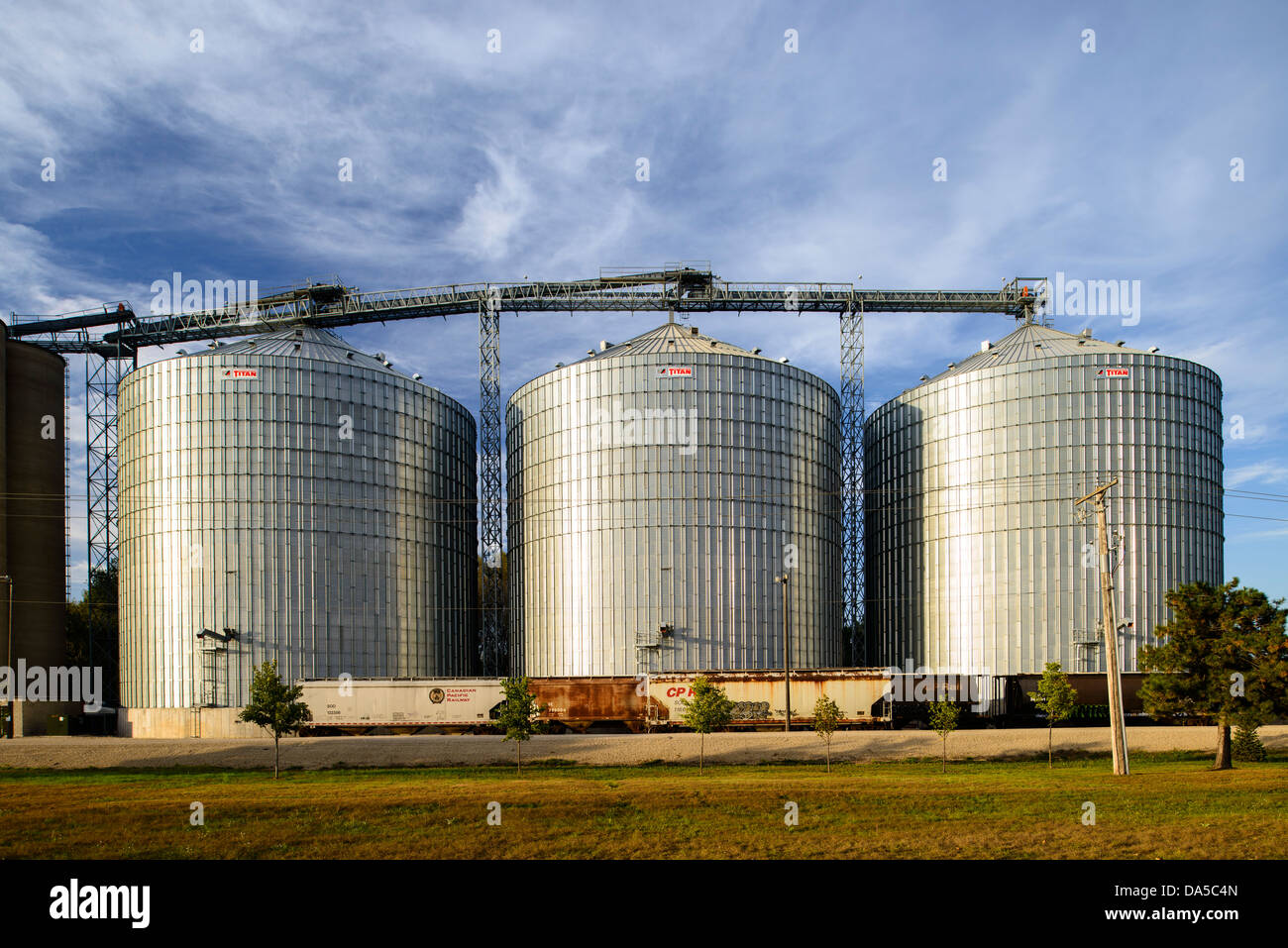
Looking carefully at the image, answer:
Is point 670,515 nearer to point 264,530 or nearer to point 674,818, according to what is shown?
point 264,530

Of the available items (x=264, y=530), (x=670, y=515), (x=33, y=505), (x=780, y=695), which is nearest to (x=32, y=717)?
(x=264, y=530)

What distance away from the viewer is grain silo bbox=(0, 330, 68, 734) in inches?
2995

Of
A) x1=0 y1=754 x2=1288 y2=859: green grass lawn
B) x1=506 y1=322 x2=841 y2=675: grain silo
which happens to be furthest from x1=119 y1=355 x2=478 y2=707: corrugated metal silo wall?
x1=0 y1=754 x2=1288 y2=859: green grass lawn

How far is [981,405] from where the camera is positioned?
7925cm

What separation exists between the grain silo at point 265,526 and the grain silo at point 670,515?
11.0m

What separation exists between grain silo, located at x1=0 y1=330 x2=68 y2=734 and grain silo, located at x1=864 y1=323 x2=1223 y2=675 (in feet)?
238

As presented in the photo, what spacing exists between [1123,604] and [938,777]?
4696 cm

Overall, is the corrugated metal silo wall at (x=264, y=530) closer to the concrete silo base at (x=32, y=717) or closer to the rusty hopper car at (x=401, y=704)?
the concrete silo base at (x=32, y=717)

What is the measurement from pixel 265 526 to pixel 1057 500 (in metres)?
62.1

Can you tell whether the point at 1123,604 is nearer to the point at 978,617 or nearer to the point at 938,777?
the point at 978,617

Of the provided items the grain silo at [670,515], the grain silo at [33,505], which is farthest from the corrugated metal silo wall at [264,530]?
the grain silo at [670,515]

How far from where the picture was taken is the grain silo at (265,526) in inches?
2793

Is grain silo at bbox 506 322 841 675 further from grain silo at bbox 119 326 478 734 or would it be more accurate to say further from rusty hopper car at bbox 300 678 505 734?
rusty hopper car at bbox 300 678 505 734

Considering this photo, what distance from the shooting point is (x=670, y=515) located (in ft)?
243
